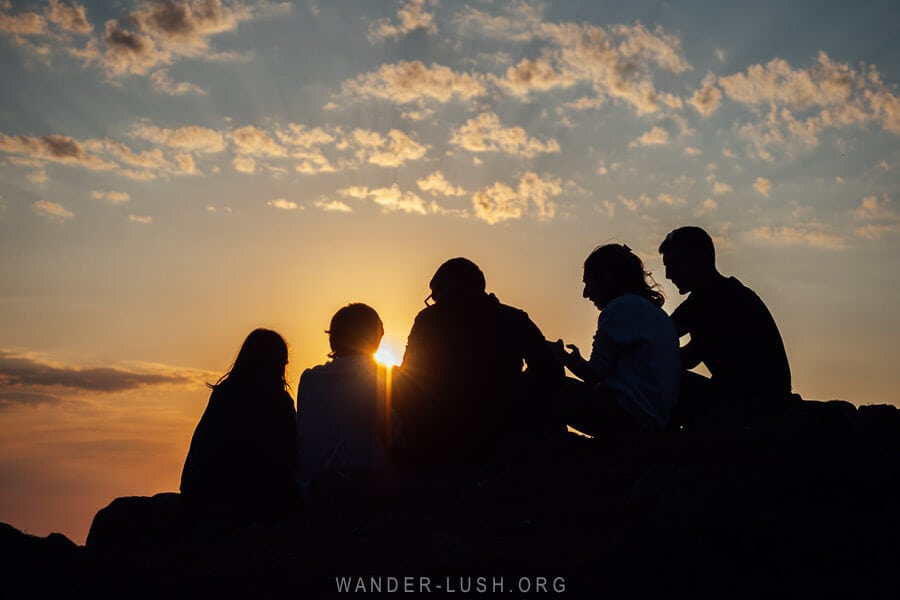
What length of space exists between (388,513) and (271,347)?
1904 mm

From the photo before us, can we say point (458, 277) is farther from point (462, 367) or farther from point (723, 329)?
point (723, 329)

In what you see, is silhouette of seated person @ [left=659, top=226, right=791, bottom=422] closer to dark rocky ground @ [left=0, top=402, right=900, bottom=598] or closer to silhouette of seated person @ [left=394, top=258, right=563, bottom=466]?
dark rocky ground @ [left=0, top=402, right=900, bottom=598]

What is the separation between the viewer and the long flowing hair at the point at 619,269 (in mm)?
7543

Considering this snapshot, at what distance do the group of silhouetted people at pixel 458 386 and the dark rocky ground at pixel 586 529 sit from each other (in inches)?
10.6

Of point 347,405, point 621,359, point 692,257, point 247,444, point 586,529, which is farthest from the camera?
point 692,257

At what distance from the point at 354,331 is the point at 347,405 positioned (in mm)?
663

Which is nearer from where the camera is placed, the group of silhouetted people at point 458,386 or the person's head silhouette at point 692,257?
the group of silhouetted people at point 458,386

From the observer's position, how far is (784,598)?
4449mm

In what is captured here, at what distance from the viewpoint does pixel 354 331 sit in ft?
26.3

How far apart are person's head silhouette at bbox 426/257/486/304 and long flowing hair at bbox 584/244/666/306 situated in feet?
3.37

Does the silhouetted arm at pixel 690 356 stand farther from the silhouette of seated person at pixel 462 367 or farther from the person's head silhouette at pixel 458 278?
the person's head silhouette at pixel 458 278

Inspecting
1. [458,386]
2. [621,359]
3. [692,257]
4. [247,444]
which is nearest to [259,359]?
[247,444]

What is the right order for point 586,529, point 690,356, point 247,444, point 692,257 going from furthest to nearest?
point 690,356 < point 692,257 < point 247,444 < point 586,529

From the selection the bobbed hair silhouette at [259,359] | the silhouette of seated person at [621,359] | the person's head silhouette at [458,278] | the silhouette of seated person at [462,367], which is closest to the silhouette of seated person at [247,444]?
the bobbed hair silhouette at [259,359]
